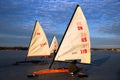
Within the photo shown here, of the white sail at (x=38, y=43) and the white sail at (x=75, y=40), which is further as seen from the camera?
the white sail at (x=38, y=43)

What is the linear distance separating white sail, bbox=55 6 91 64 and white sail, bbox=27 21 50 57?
22.6 meters

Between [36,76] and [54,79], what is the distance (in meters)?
3.86

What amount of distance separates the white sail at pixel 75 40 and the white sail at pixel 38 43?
2264cm

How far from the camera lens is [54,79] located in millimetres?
36438

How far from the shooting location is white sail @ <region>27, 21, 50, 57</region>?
53044 millimetres

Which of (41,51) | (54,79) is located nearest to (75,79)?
(54,79)

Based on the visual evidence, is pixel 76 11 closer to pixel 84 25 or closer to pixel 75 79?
pixel 84 25

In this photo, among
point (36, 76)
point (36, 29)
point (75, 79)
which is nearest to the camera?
point (75, 79)

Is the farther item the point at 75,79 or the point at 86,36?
the point at 75,79

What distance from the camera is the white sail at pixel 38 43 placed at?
53.0m

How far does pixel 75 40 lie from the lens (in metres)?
31.4

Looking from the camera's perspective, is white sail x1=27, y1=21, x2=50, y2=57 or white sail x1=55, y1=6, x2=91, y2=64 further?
white sail x1=27, y1=21, x2=50, y2=57

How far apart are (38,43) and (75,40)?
24.0 metres

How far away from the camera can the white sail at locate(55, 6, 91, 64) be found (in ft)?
101
